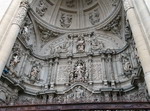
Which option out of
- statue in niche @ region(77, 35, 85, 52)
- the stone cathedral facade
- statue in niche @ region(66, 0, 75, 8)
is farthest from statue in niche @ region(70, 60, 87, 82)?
statue in niche @ region(66, 0, 75, 8)

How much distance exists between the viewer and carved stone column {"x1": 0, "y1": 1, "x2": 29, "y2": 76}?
278 inches

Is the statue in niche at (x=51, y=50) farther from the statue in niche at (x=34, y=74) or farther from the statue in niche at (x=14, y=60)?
the statue in niche at (x=14, y=60)

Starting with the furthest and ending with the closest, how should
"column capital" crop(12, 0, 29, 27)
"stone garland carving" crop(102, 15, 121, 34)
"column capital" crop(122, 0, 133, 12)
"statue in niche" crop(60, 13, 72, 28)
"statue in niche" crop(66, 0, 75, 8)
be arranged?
"statue in niche" crop(66, 0, 75, 8)
"statue in niche" crop(60, 13, 72, 28)
"stone garland carving" crop(102, 15, 121, 34)
"column capital" crop(12, 0, 29, 27)
"column capital" crop(122, 0, 133, 12)

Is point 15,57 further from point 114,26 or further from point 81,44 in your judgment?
point 114,26

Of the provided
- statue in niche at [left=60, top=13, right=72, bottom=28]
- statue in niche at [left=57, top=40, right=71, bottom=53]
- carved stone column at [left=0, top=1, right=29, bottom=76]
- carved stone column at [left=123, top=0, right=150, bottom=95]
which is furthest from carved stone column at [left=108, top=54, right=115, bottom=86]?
carved stone column at [left=0, top=1, right=29, bottom=76]

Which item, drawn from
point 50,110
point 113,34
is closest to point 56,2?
point 113,34

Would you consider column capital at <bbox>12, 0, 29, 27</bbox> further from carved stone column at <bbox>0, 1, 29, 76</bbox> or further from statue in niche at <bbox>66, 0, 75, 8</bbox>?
statue in niche at <bbox>66, 0, 75, 8</bbox>

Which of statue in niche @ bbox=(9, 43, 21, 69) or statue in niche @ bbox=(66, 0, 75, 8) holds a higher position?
statue in niche @ bbox=(66, 0, 75, 8)

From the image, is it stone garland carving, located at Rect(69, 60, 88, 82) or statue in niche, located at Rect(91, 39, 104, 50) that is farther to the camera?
statue in niche, located at Rect(91, 39, 104, 50)

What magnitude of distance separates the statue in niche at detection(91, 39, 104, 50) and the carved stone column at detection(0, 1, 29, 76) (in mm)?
5559

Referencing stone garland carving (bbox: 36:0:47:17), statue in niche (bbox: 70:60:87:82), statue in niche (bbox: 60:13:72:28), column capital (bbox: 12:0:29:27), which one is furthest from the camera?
statue in niche (bbox: 60:13:72:28)

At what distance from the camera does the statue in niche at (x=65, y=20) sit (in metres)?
14.0

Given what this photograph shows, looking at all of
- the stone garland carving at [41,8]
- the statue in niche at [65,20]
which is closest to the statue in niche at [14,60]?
the stone garland carving at [41,8]

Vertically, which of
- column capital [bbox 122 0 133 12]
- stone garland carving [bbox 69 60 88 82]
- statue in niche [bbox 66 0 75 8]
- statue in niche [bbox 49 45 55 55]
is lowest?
stone garland carving [bbox 69 60 88 82]
